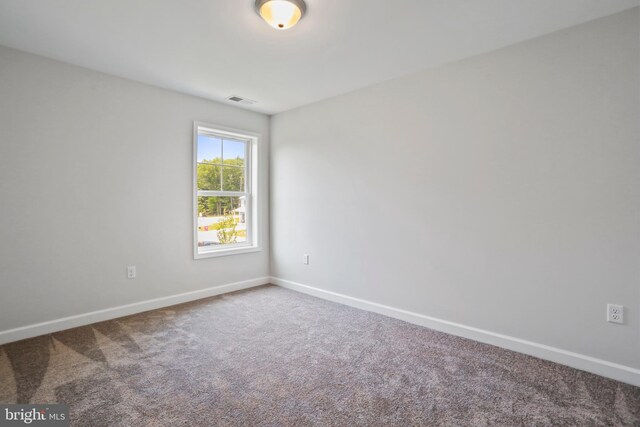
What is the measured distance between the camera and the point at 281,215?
178 inches

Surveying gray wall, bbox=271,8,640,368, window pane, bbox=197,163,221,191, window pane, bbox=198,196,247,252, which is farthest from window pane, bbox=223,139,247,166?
gray wall, bbox=271,8,640,368

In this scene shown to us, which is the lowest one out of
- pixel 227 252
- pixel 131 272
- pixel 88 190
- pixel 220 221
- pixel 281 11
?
pixel 131 272

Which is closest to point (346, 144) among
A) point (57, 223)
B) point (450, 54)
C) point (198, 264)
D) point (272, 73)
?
point (272, 73)

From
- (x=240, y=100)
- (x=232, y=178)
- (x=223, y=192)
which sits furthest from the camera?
(x=232, y=178)

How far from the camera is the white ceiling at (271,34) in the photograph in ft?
6.98

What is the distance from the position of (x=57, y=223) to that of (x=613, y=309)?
4437mm

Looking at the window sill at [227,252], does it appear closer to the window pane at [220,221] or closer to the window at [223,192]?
the window at [223,192]

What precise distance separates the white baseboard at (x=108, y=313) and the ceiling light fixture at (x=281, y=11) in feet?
9.88

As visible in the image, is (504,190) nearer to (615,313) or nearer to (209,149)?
(615,313)

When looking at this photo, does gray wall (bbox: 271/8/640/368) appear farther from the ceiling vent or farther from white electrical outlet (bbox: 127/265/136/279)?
white electrical outlet (bbox: 127/265/136/279)

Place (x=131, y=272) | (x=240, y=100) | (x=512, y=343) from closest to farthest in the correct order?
1. (x=512, y=343)
2. (x=131, y=272)
3. (x=240, y=100)

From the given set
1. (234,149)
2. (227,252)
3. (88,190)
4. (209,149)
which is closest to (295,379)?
(227,252)

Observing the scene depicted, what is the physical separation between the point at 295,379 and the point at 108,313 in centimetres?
220

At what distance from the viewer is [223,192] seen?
4242mm
